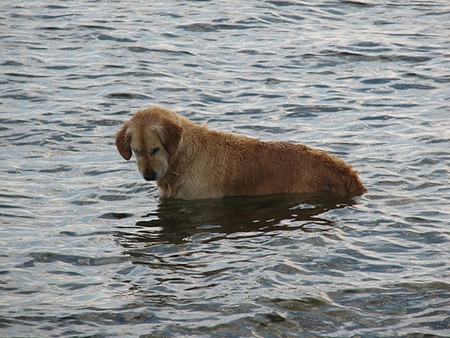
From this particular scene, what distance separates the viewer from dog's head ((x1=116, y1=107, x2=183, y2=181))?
10117mm

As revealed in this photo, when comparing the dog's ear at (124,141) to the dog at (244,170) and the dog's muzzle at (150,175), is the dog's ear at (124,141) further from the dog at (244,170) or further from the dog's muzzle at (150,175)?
the dog at (244,170)

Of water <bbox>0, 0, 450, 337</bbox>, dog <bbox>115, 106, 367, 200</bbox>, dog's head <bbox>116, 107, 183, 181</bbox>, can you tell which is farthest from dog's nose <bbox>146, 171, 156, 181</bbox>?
water <bbox>0, 0, 450, 337</bbox>

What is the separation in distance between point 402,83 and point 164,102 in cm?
414

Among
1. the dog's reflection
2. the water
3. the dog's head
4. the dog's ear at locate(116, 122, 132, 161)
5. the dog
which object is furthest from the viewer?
the dog

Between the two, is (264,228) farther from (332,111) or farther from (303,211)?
(332,111)

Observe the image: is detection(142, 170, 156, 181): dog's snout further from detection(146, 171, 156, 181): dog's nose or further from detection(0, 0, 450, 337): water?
detection(0, 0, 450, 337): water

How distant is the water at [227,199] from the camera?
7.83 m

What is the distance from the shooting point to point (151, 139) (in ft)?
33.2

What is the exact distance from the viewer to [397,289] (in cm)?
813

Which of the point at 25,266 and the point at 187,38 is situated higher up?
the point at 187,38

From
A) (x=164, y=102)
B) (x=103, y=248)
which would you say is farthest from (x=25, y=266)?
(x=164, y=102)

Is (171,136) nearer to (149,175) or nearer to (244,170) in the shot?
(149,175)

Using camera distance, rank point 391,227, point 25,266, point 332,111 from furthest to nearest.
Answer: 1. point 332,111
2. point 391,227
3. point 25,266

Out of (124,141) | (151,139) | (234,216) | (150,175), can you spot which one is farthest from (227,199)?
(124,141)
